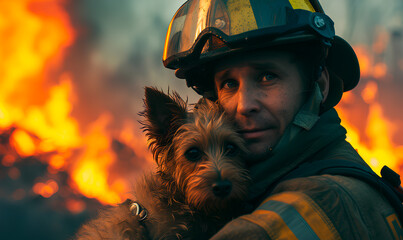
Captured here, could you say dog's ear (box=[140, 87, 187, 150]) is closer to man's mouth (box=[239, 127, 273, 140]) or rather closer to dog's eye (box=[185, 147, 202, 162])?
dog's eye (box=[185, 147, 202, 162])

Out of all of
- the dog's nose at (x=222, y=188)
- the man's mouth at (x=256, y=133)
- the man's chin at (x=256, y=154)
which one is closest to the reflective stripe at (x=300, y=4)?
the man's mouth at (x=256, y=133)

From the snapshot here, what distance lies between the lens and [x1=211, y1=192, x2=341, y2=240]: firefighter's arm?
81.0 inches

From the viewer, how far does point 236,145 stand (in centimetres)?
396

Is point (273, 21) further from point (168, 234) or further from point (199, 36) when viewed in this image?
point (168, 234)

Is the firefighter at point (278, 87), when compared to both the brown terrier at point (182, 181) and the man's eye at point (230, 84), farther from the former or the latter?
the brown terrier at point (182, 181)

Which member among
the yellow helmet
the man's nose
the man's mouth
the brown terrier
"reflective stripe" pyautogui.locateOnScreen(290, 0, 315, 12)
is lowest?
the brown terrier

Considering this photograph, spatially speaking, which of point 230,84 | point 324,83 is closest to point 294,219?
point 230,84

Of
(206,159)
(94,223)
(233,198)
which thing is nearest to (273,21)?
(206,159)

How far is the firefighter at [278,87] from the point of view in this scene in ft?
9.72

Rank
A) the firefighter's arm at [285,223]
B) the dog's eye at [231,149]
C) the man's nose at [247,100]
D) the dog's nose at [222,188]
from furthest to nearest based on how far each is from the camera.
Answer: the dog's eye at [231,149] → the man's nose at [247,100] → the dog's nose at [222,188] → the firefighter's arm at [285,223]

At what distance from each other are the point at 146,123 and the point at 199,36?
1278 mm

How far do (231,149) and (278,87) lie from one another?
0.93m

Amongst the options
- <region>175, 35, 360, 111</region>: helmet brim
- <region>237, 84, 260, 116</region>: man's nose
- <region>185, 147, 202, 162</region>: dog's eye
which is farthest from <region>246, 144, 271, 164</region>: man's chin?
<region>175, 35, 360, 111</region>: helmet brim

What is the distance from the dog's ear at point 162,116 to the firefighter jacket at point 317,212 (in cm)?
141
